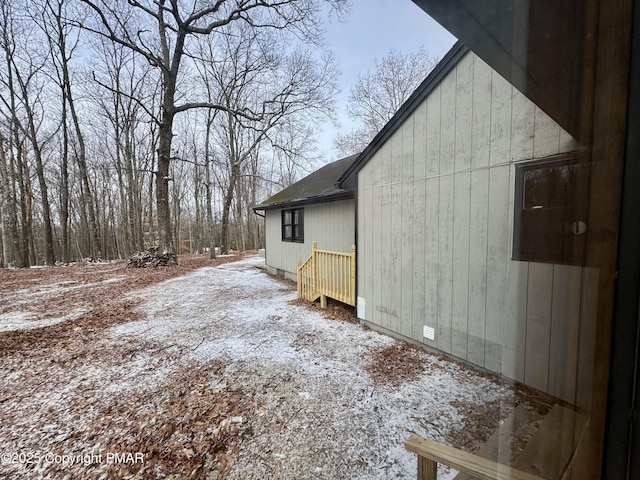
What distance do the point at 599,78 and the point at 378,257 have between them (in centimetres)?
387

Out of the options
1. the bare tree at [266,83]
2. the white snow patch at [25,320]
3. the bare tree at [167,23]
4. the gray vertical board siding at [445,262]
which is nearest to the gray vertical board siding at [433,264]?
the gray vertical board siding at [445,262]

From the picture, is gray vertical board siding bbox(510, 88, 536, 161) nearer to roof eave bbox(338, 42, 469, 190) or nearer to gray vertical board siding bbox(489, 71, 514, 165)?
gray vertical board siding bbox(489, 71, 514, 165)

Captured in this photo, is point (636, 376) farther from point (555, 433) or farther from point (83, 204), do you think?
point (83, 204)

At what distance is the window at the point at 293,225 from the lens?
796 cm

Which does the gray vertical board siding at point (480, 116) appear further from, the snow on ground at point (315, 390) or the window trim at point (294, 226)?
the window trim at point (294, 226)

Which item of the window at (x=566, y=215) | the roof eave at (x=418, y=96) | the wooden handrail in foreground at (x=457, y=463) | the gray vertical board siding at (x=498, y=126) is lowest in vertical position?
the wooden handrail in foreground at (x=457, y=463)

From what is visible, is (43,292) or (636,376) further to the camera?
(43,292)

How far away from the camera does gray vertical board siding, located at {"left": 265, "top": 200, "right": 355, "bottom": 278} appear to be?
6.05 m

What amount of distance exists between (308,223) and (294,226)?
39.2 inches

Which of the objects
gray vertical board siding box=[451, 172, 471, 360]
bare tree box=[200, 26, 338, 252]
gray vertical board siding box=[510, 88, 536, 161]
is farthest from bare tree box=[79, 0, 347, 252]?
gray vertical board siding box=[510, 88, 536, 161]

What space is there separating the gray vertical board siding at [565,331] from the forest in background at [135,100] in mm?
7885

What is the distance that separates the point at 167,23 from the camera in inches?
400

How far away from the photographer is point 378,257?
14.0 feet

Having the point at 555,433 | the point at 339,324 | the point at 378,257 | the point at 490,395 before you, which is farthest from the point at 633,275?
the point at 339,324
